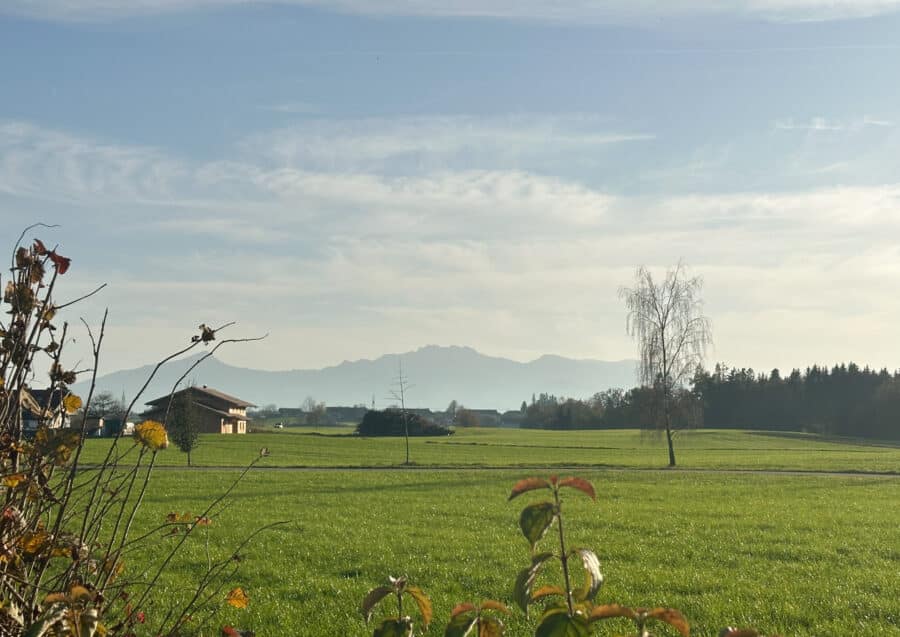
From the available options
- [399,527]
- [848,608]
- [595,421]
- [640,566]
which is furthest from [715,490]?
[595,421]

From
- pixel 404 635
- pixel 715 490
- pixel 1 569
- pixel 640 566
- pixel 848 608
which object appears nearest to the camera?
pixel 404 635

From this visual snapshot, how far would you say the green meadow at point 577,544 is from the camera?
28.0 feet

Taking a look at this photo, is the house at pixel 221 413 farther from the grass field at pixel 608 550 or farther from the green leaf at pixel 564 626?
the green leaf at pixel 564 626

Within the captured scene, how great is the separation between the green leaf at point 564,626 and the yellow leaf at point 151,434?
5.36 feet

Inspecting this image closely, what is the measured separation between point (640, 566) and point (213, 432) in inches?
2842

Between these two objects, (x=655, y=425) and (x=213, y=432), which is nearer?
(x=655, y=425)

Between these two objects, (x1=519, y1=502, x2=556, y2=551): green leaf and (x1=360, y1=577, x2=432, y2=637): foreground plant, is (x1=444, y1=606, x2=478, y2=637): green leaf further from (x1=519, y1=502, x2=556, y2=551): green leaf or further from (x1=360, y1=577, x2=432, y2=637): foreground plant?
(x1=519, y1=502, x2=556, y2=551): green leaf

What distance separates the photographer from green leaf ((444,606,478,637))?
1762 mm

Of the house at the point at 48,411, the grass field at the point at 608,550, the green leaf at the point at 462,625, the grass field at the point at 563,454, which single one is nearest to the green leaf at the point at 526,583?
the green leaf at the point at 462,625

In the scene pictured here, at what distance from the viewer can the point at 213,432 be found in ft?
257

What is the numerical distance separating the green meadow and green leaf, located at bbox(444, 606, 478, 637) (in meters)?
1.68

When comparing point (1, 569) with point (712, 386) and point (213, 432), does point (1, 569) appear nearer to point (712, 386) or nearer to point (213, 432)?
point (213, 432)

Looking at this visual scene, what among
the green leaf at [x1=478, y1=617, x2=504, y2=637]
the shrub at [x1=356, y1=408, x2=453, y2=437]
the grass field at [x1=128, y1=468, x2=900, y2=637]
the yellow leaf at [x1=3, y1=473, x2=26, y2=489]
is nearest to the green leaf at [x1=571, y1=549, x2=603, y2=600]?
the green leaf at [x1=478, y1=617, x2=504, y2=637]

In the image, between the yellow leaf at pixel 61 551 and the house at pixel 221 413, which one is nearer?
the yellow leaf at pixel 61 551
